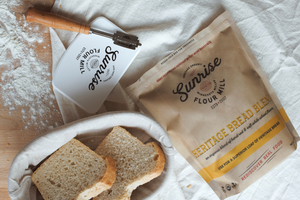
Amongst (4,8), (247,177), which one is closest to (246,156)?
(247,177)

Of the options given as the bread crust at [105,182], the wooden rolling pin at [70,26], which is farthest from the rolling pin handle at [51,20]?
the bread crust at [105,182]

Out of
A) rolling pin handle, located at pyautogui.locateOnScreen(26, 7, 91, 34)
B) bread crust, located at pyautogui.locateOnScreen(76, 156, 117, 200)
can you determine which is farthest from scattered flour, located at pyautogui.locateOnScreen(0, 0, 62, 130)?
bread crust, located at pyautogui.locateOnScreen(76, 156, 117, 200)

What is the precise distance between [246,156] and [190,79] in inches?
12.7

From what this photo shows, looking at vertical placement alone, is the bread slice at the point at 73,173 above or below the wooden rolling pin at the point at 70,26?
below

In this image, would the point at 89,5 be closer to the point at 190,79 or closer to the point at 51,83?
the point at 51,83

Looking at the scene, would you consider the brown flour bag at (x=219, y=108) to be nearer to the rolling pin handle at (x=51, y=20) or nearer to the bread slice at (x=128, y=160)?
the bread slice at (x=128, y=160)

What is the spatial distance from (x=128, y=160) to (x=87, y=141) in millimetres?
154

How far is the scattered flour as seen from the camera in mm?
663

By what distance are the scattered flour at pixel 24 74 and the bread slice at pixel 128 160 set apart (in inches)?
9.6

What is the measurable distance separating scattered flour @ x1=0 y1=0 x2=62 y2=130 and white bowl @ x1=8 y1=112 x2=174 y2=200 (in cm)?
15

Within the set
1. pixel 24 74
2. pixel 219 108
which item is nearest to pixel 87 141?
pixel 24 74

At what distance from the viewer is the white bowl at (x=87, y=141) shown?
0.55m

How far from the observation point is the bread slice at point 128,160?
2.01ft

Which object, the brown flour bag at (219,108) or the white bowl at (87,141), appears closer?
the white bowl at (87,141)
